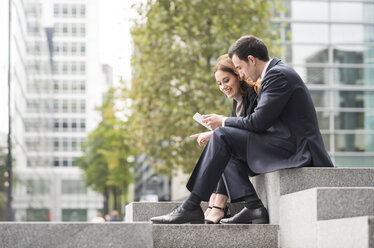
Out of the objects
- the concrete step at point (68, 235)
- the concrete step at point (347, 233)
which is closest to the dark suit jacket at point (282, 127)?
the concrete step at point (347, 233)

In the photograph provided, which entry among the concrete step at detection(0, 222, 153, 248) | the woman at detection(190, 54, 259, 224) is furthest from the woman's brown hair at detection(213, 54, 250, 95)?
the concrete step at detection(0, 222, 153, 248)

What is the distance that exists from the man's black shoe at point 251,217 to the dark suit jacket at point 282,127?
38cm

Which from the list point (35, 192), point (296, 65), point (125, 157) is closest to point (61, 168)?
point (35, 192)

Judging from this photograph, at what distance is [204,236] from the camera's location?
5023 millimetres

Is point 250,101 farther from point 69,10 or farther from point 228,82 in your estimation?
point 69,10

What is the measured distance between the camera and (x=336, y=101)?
2623cm

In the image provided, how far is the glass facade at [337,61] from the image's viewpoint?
85.2 feet

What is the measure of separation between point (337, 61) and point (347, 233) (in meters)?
23.4

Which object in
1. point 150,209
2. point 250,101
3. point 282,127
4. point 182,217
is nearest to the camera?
point 182,217

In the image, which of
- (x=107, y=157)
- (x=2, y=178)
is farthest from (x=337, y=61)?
(x=2, y=178)

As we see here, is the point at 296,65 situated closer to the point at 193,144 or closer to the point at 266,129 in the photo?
the point at 193,144

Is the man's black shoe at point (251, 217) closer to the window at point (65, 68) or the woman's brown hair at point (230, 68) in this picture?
the woman's brown hair at point (230, 68)

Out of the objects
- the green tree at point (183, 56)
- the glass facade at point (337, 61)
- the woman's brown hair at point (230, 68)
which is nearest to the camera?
the woman's brown hair at point (230, 68)

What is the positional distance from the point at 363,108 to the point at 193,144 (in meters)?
12.3
